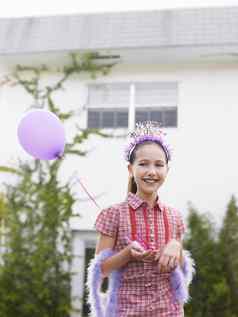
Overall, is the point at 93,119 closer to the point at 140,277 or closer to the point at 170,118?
the point at 170,118

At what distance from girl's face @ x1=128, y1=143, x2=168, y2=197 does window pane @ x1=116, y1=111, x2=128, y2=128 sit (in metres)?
5.89

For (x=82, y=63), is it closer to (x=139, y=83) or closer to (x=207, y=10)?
(x=139, y=83)

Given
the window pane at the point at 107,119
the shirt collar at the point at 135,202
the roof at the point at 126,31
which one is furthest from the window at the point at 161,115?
the shirt collar at the point at 135,202

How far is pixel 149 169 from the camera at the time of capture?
236cm

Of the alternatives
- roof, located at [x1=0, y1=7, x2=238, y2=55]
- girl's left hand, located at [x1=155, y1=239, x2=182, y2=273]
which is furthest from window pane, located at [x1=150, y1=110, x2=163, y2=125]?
girl's left hand, located at [x1=155, y1=239, x2=182, y2=273]

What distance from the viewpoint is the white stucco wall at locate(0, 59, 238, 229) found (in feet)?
25.4

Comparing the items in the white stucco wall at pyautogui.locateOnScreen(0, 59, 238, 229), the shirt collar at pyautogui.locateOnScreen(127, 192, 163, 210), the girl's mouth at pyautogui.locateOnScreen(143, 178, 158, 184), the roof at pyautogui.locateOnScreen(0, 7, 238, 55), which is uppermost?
the roof at pyautogui.locateOnScreen(0, 7, 238, 55)

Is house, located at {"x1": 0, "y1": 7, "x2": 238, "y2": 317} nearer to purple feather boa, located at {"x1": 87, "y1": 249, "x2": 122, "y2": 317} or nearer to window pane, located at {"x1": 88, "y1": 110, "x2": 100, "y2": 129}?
window pane, located at {"x1": 88, "y1": 110, "x2": 100, "y2": 129}

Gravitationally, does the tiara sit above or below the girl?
above

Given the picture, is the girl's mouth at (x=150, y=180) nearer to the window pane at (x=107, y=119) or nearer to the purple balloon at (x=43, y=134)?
the purple balloon at (x=43, y=134)

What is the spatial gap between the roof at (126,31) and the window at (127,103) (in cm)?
70

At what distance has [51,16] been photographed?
8742 millimetres

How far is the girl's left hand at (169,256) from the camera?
220cm

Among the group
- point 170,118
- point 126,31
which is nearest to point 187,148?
point 170,118
